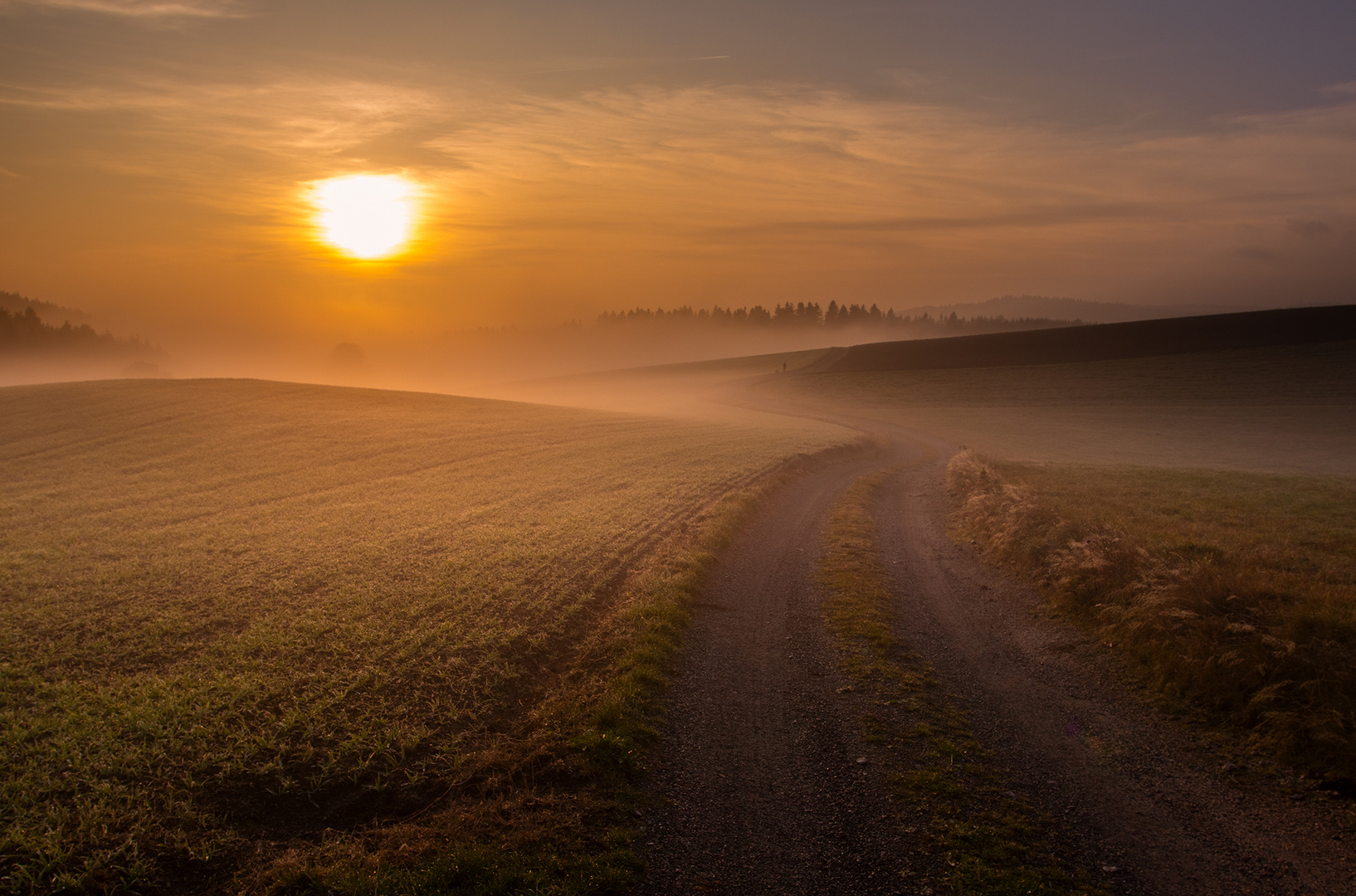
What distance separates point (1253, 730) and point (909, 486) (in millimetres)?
20970

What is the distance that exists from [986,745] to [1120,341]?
9763 centimetres

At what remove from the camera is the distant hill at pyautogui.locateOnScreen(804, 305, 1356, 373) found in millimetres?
77000

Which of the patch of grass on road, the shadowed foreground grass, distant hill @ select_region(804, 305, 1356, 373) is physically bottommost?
the patch of grass on road

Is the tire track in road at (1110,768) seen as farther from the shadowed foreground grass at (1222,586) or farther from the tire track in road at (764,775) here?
the tire track in road at (764,775)

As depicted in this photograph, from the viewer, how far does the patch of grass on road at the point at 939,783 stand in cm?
616

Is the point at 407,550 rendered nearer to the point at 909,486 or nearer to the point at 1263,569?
the point at 1263,569

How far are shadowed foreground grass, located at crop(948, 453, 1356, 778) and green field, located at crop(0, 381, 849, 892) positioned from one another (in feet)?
26.2

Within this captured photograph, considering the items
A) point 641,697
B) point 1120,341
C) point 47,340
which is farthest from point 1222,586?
point 47,340

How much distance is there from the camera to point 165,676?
9.62 metres

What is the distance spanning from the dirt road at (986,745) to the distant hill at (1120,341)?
87.5 m

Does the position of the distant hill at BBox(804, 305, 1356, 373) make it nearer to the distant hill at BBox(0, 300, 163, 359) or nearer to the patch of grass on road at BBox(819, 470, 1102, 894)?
the patch of grass on road at BBox(819, 470, 1102, 894)

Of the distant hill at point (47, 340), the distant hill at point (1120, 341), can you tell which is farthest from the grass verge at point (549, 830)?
the distant hill at point (47, 340)

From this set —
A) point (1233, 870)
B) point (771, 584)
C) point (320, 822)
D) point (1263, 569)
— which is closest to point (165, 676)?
point (320, 822)

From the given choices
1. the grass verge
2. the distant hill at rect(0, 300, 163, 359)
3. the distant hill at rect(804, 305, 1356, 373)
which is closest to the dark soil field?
the grass verge
